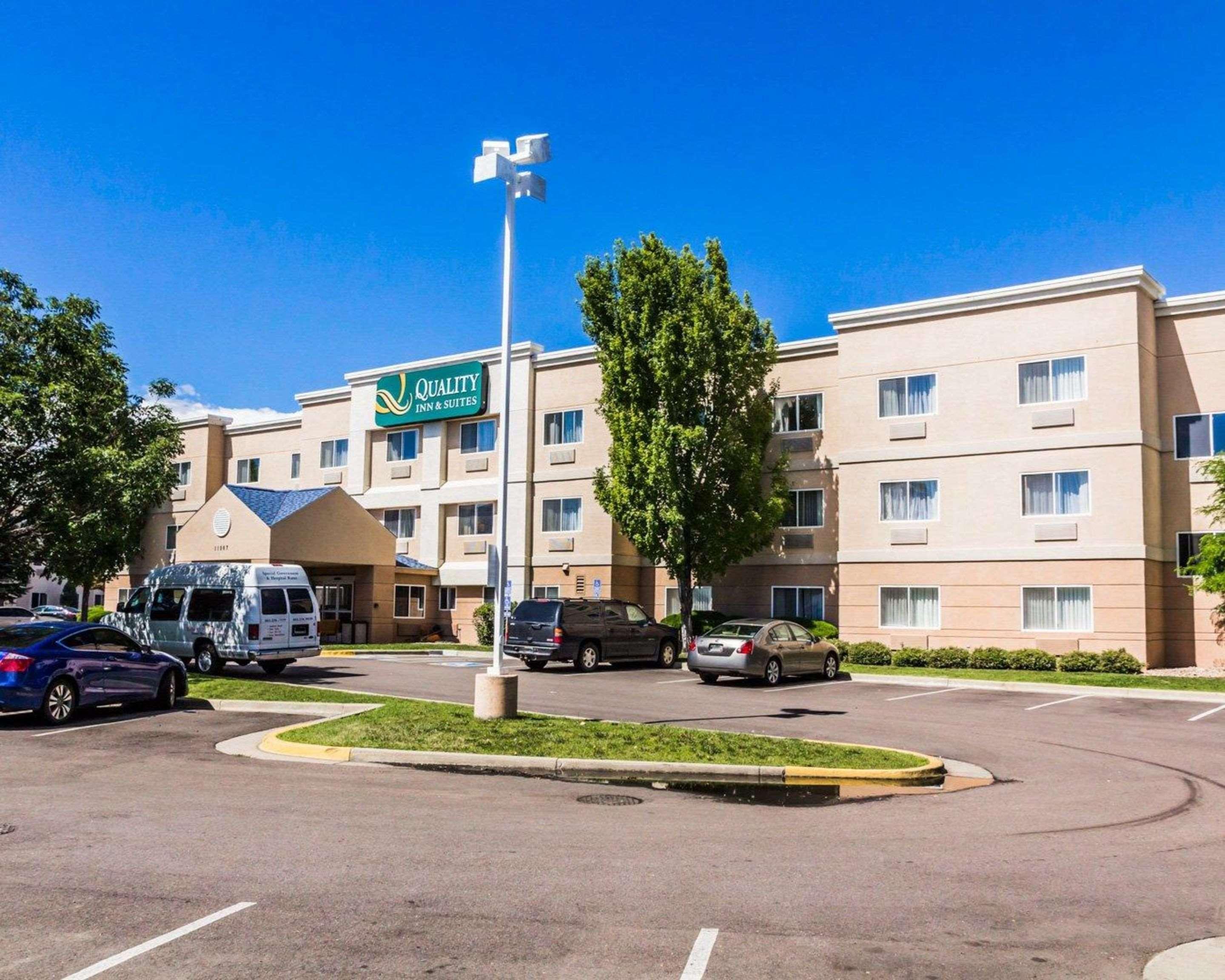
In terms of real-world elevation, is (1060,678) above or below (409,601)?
below

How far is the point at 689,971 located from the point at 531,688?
1736 cm

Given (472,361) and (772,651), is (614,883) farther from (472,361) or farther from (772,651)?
(472,361)

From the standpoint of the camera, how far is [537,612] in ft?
91.8

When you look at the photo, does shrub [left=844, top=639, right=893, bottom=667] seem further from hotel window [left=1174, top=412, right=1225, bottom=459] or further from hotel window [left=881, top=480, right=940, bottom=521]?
hotel window [left=1174, top=412, right=1225, bottom=459]

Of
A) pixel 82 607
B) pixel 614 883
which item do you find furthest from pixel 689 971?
pixel 82 607

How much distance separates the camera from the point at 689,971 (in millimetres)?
5520

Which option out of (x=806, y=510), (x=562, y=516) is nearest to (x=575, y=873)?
(x=806, y=510)

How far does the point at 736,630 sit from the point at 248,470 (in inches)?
1338

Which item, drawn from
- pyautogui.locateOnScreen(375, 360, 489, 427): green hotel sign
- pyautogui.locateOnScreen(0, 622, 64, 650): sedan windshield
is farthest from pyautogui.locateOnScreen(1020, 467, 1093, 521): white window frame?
pyautogui.locateOnScreen(0, 622, 64, 650): sedan windshield

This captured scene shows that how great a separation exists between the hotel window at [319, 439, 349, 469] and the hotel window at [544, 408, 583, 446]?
11.1m

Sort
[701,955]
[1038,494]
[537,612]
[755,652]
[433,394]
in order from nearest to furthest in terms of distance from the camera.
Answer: [701,955] → [755,652] → [537,612] → [1038,494] → [433,394]

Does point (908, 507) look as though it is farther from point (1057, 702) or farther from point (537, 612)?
point (537, 612)

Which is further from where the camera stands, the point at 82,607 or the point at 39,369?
the point at 82,607

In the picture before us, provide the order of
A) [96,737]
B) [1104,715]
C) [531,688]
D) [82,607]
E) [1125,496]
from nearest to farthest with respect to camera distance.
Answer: [96,737]
[1104,715]
[531,688]
[1125,496]
[82,607]
